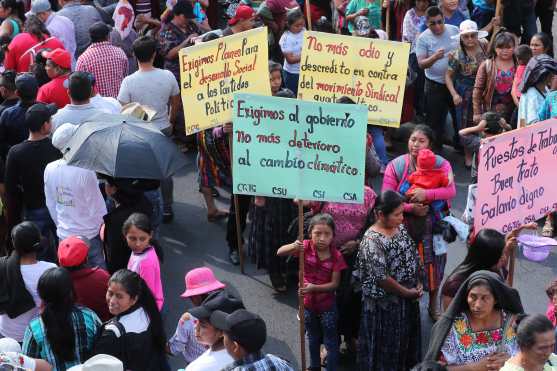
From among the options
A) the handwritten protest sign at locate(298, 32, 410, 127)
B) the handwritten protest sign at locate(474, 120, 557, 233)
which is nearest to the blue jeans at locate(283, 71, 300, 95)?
the handwritten protest sign at locate(298, 32, 410, 127)

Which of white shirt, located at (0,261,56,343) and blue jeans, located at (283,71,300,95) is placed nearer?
white shirt, located at (0,261,56,343)

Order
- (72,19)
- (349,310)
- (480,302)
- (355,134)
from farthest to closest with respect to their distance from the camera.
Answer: (72,19)
(349,310)
(355,134)
(480,302)

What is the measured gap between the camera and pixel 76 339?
6.22 meters

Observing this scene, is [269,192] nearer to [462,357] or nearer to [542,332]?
[462,357]

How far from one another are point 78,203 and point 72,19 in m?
5.15

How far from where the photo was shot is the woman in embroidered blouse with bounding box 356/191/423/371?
7086 mm

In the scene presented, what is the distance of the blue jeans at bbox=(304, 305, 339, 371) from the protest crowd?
15 mm

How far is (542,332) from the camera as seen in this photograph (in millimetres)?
5609

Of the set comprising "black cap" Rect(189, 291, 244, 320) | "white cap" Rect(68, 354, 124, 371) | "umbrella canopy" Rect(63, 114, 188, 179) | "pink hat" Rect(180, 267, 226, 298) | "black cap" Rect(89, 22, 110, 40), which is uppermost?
"black cap" Rect(89, 22, 110, 40)

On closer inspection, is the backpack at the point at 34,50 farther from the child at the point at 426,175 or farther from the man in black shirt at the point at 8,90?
the child at the point at 426,175

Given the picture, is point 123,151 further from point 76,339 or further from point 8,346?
point 8,346

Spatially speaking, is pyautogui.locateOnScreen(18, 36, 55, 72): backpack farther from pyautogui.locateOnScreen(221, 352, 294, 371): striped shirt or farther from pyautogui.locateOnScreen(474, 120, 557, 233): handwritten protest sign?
pyautogui.locateOnScreen(221, 352, 294, 371): striped shirt

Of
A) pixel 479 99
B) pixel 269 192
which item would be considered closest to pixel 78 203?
pixel 269 192

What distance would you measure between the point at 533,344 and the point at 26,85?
5.41 metres
